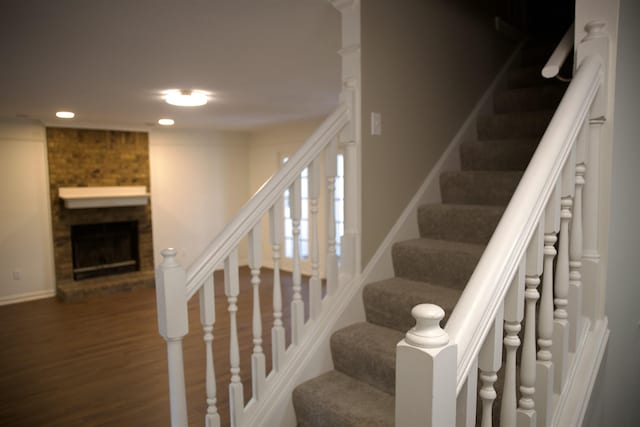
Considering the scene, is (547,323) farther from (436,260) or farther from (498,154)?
(498,154)

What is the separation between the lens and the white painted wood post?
145cm

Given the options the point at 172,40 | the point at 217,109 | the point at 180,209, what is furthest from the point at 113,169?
the point at 172,40

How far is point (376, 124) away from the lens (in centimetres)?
225

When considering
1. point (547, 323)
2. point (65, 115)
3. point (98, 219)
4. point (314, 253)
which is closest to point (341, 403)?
point (314, 253)

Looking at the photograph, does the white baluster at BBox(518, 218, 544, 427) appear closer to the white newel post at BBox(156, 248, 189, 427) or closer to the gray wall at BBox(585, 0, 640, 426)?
the gray wall at BBox(585, 0, 640, 426)

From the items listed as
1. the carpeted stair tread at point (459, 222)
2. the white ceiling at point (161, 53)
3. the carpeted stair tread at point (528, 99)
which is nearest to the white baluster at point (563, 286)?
the carpeted stair tread at point (459, 222)

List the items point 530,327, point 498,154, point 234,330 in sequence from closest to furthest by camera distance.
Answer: point 530,327, point 234,330, point 498,154

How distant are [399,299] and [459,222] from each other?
0.60 metres

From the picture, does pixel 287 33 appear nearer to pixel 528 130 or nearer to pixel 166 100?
pixel 528 130

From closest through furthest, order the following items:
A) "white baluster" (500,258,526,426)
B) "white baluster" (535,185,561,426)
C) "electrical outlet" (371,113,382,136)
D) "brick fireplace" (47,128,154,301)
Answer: "white baluster" (500,258,526,426) → "white baluster" (535,185,561,426) → "electrical outlet" (371,113,382,136) → "brick fireplace" (47,128,154,301)

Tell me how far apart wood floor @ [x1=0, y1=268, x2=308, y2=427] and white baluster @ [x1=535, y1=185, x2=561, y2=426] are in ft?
6.91

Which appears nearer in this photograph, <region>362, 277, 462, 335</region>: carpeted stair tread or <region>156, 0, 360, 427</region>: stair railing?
<region>156, 0, 360, 427</region>: stair railing

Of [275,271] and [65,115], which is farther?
[65,115]

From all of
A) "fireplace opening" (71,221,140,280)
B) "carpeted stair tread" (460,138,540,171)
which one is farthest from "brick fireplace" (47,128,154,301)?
"carpeted stair tread" (460,138,540,171)
